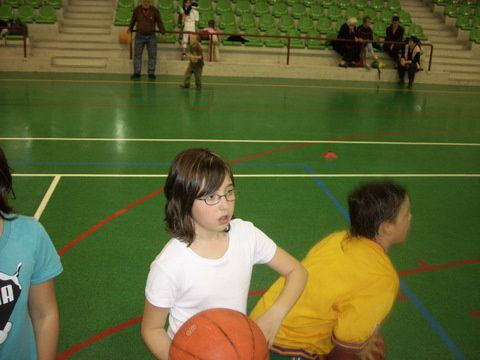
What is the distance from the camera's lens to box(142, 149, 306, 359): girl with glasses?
172 cm

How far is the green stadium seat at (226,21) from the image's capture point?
52.6ft

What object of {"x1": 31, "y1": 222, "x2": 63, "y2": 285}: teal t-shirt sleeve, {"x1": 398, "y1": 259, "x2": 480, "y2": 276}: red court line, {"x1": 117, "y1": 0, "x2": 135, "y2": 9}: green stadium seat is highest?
{"x1": 117, "y1": 0, "x2": 135, "y2": 9}: green stadium seat

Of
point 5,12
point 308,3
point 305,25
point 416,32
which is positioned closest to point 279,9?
point 305,25

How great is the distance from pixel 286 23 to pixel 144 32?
5.71m

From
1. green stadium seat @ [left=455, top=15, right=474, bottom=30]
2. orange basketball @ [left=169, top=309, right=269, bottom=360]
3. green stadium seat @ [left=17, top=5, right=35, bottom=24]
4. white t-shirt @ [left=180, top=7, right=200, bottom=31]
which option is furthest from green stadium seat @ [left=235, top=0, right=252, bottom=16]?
orange basketball @ [left=169, top=309, right=269, bottom=360]

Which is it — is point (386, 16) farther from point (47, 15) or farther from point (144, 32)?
point (47, 15)

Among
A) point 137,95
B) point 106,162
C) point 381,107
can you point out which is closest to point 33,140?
point 106,162

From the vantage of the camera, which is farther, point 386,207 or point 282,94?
point 282,94

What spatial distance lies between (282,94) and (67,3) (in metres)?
9.23

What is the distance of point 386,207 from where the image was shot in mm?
2273

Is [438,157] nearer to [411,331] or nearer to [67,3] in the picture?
[411,331]

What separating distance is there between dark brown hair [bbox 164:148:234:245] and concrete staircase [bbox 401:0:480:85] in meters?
16.7

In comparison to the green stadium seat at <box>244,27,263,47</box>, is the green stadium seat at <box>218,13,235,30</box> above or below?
above

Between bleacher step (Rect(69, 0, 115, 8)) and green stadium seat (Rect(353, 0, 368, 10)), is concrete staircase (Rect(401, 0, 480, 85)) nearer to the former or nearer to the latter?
green stadium seat (Rect(353, 0, 368, 10))
